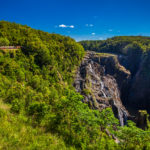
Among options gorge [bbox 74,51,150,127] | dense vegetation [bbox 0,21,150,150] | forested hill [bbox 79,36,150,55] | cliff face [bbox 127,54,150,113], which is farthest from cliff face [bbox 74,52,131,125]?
forested hill [bbox 79,36,150,55]

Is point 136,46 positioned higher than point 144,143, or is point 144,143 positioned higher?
point 136,46

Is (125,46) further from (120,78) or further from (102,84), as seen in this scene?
(102,84)

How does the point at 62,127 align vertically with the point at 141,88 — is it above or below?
above

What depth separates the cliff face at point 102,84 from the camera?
3217 cm

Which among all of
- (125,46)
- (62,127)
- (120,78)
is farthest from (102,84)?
(125,46)

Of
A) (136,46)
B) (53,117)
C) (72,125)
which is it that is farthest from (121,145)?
(136,46)

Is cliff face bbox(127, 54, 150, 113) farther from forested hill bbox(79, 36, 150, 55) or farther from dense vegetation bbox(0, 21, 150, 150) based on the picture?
dense vegetation bbox(0, 21, 150, 150)

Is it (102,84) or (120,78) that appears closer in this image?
(102,84)

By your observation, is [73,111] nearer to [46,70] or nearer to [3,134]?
[3,134]

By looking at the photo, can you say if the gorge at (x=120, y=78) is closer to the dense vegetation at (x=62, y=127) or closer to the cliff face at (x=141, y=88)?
the cliff face at (x=141, y=88)

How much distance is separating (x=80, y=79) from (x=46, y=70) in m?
12.3

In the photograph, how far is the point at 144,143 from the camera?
9.47 meters

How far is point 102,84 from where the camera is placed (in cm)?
4334

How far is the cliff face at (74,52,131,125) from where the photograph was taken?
32172mm
